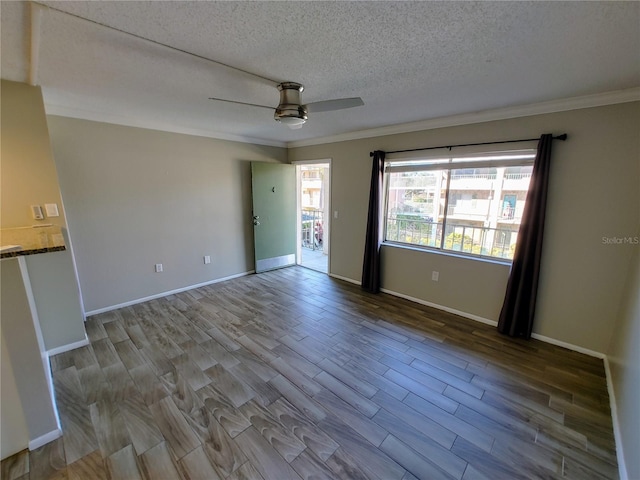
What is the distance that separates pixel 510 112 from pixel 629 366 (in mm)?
2317

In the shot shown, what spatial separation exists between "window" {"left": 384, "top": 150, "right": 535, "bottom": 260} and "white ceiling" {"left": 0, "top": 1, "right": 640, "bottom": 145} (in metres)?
0.65

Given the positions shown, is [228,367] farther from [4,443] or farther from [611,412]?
[611,412]

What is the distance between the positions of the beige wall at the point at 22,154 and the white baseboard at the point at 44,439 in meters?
1.66

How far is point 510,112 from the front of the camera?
2.63 metres

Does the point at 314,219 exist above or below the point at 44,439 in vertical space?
above

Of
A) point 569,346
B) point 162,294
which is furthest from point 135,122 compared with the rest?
point 569,346

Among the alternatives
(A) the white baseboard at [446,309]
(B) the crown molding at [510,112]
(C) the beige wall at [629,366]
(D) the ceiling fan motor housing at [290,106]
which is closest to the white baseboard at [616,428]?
(C) the beige wall at [629,366]

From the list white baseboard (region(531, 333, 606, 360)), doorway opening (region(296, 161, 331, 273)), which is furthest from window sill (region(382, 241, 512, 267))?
doorway opening (region(296, 161, 331, 273))

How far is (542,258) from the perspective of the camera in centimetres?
265

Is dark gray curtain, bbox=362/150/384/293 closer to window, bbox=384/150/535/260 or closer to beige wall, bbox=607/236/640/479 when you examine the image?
window, bbox=384/150/535/260

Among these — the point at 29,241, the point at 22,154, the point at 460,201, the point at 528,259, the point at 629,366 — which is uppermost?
the point at 22,154

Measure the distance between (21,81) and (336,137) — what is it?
3351 millimetres

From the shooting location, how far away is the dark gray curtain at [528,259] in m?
2.50

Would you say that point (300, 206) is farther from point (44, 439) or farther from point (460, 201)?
point (44, 439)
